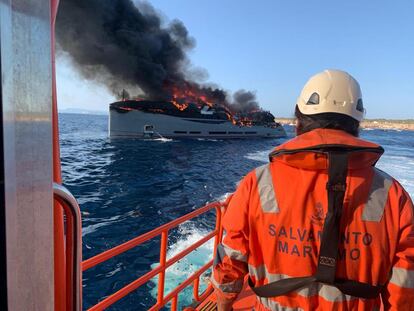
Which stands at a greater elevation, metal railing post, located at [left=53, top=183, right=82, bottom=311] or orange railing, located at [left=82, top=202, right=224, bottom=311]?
metal railing post, located at [left=53, top=183, right=82, bottom=311]

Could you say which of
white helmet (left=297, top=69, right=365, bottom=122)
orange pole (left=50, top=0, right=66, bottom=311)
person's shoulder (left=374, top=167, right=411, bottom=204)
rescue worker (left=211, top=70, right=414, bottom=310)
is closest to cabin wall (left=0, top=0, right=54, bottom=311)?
orange pole (left=50, top=0, right=66, bottom=311)

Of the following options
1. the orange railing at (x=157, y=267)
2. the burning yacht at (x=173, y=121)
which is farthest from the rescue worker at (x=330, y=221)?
the burning yacht at (x=173, y=121)

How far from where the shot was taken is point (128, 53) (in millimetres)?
43219

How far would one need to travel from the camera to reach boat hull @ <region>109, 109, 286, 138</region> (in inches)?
1524

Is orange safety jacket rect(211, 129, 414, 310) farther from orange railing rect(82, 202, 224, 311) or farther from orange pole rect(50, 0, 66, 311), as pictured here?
orange railing rect(82, 202, 224, 311)

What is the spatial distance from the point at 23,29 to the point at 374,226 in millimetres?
1406

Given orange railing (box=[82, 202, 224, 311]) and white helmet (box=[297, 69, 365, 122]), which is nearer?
white helmet (box=[297, 69, 365, 122])

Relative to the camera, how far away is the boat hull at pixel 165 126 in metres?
38.7

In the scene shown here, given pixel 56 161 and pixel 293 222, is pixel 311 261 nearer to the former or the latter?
pixel 293 222

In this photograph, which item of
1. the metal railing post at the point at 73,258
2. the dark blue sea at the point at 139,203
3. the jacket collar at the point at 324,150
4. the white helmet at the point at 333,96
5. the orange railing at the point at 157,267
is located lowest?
the dark blue sea at the point at 139,203

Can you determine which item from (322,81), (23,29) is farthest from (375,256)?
(23,29)

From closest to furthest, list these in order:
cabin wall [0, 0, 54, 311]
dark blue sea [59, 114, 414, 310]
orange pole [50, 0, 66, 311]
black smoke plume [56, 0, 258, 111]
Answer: cabin wall [0, 0, 54, 311]
orange pole [50, 0, 66, 311]
dark blue sea [59, 114, 414, 310]
black smoke plume [56, 0, 258, 111]

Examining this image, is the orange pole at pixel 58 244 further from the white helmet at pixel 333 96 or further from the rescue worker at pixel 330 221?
the white helmet at pixel 333 96

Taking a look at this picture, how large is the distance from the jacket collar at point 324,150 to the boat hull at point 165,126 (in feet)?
128
